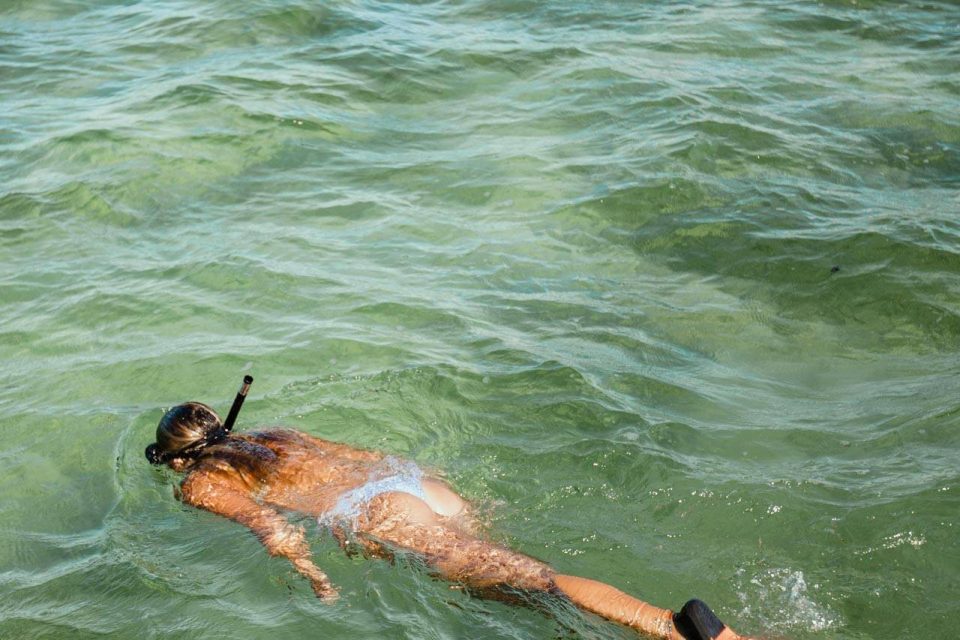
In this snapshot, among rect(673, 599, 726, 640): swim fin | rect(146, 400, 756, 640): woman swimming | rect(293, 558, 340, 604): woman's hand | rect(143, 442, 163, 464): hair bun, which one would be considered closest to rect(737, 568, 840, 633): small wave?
rect(673, 599, 726, 640): swim fin

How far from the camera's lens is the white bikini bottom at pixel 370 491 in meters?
5.64

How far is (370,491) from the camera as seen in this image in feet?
18.7

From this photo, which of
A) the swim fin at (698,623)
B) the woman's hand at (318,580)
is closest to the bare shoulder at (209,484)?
the woman's hand at (318,580)

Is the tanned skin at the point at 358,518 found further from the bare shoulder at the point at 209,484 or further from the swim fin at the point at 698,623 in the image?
the swim fin at the point at 698,623

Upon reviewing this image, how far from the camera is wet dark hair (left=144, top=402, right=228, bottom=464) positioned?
235 inches

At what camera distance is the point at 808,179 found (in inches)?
394

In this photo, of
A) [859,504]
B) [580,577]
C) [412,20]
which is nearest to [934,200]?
[859,504]

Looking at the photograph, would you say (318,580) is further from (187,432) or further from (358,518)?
(187,432)

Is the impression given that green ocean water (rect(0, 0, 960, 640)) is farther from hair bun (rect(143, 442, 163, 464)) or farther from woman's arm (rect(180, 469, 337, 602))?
hair bun (rect(143, 442, 163, 464))

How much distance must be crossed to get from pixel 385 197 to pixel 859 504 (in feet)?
19.3

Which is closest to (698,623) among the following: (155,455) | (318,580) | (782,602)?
(782,602)

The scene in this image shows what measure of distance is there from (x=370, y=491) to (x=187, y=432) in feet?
3.79

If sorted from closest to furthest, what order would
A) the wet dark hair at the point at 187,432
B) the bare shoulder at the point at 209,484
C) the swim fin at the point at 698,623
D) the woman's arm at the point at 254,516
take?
the swim fin at the point at 698,623 < the woman's arm at the point at 254,516 < the bare shoulder at the point at 209,484 < the wet dark hair at the point at 187,432

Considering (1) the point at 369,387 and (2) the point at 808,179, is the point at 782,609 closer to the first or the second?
(1) the point at 369,387
